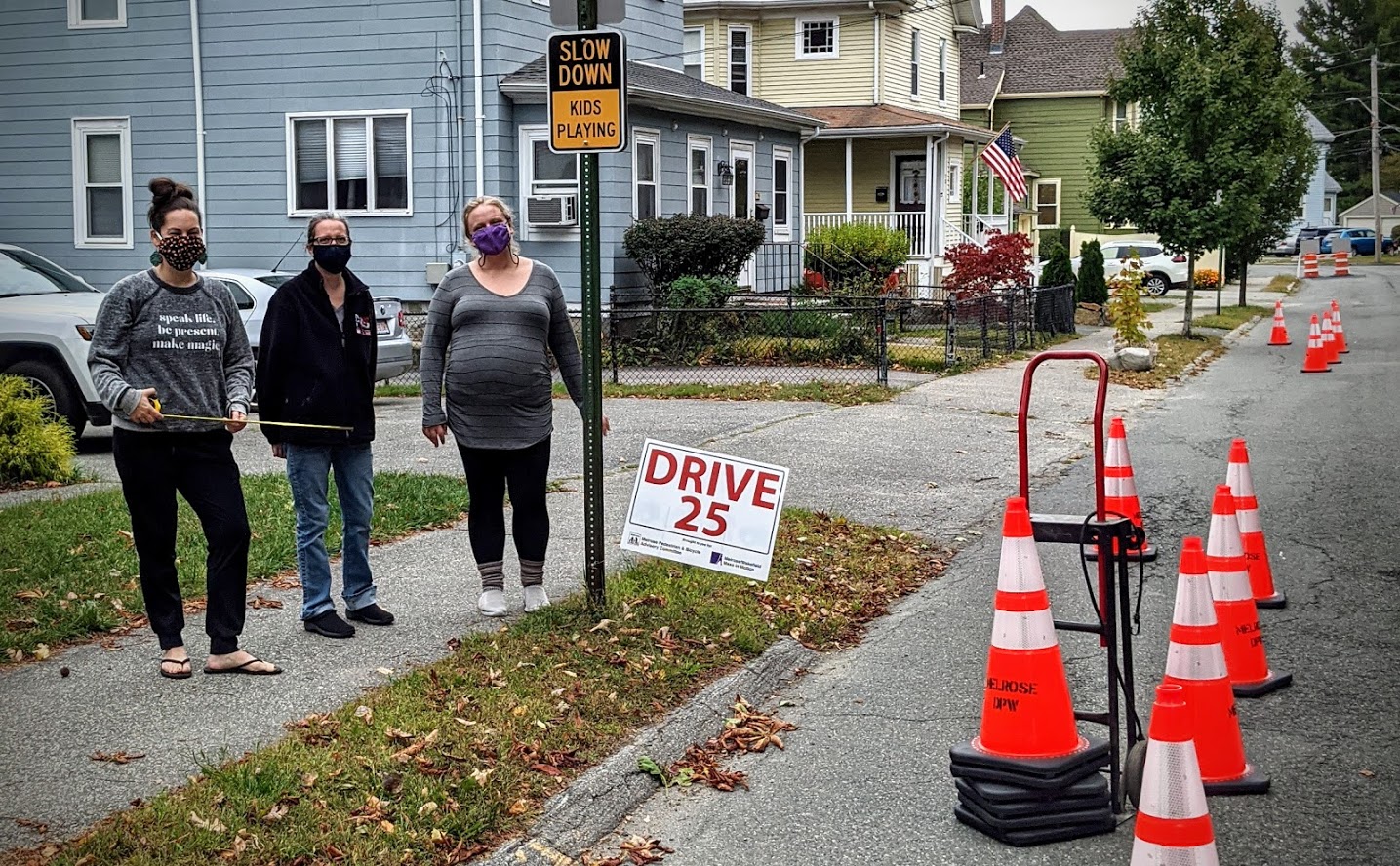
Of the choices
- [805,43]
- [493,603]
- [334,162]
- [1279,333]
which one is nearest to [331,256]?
[493,603]

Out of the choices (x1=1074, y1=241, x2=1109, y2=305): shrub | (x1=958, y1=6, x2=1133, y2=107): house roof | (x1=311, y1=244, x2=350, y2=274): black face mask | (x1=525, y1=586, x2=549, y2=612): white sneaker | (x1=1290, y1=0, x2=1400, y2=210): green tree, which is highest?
(x1=1290, y1=0, x2=1400, y2=210): green tree

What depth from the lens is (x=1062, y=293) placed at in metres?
27.7

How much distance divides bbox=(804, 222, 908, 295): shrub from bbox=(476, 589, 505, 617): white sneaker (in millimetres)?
24055

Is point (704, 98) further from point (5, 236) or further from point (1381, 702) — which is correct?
point (1381, 702)

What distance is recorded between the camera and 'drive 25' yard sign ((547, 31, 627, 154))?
695 cm

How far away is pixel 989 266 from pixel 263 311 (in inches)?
536

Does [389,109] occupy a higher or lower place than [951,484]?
higher

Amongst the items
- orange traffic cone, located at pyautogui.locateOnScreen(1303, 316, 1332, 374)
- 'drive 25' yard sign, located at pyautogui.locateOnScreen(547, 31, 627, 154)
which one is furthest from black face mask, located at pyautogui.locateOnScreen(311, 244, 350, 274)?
orange traffic cone, located at pyautogui.locateOnScreen(1303, 316, 1332, 374)

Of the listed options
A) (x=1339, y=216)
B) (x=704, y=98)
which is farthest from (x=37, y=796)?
(x=1339, y=216)

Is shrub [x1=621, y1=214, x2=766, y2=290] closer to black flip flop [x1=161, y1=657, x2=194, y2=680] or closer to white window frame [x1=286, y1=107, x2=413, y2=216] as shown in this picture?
white window frame [x1=286, y1=107, x2=413, y2=216]

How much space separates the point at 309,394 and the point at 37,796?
2.49 meters

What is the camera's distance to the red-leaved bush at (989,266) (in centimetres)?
2603

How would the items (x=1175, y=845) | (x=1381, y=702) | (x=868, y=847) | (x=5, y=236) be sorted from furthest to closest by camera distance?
(x=5, y=236) → (x=1381, y=702) → (x=868, y=847) → (x=1175, y=845)

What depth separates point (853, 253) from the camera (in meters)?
31.7
